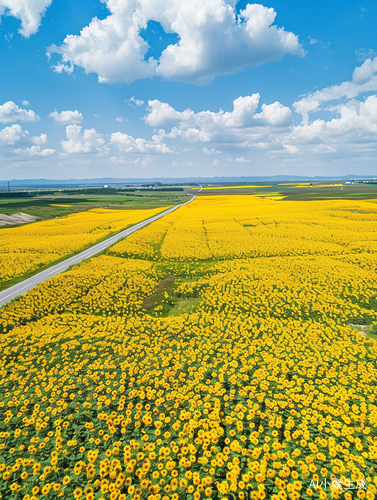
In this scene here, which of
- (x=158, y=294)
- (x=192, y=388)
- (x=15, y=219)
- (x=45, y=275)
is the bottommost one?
(x=192, y=388)

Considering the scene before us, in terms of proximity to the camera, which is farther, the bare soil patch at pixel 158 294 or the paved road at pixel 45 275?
the paved road at pixel 45 275

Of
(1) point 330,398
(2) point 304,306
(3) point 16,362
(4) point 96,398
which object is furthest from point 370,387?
(3) point 16,362

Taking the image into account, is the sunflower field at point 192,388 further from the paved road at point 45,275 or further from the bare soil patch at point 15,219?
the bare soil patch at point 15,219

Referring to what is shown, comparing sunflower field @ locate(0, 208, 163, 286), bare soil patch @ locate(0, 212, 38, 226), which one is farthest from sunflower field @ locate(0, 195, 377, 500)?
bare soil patch @ locate(0, 212, 38, 226)

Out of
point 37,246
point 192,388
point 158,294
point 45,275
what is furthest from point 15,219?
point 192,388

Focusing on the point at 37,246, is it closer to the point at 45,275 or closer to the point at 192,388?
the point at 45,275

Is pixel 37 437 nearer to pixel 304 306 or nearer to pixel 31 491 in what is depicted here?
pixel 31 491

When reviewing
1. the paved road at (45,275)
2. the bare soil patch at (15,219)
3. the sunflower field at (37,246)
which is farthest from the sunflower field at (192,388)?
the bare soil patch at (15,219)

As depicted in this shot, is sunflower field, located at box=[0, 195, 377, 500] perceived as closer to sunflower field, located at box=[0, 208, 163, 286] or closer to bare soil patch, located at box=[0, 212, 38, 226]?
sunflower field, located at box=[0, 208, 163, 286]
